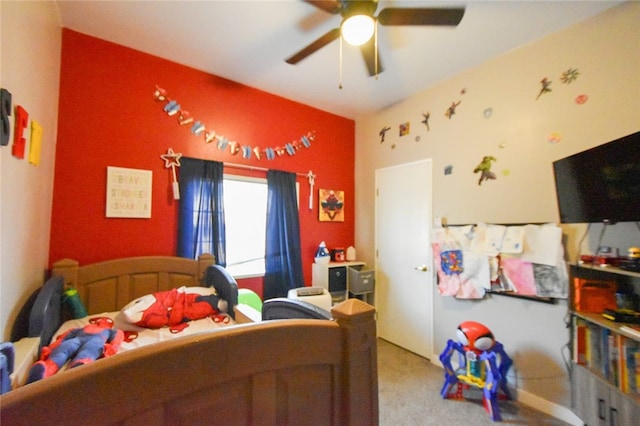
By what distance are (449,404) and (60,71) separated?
3.87 metres

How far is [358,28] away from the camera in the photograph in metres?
1.55

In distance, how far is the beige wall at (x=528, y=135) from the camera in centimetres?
175

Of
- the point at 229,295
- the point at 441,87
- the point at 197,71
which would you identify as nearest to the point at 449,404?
the point at 229,295

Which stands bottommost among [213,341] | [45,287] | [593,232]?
[45,287]

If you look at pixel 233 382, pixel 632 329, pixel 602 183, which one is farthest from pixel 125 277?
pixel 602 183

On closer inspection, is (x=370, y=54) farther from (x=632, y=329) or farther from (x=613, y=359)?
(x=613, y=359)

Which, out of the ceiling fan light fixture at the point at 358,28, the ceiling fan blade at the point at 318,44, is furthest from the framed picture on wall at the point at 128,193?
the ceiling fan light fixture at the point at 358,28

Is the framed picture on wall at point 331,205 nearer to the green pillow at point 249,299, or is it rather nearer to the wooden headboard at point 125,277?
the green pillow at point 249,299

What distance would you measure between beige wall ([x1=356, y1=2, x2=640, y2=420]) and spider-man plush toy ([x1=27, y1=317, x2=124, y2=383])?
2.62 m

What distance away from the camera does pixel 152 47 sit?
2.27 meters

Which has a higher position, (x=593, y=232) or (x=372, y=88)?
(x=372, y=88)

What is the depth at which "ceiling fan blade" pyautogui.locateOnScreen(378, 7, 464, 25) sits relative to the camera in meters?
1.49

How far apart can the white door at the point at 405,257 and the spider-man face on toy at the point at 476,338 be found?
64 cm

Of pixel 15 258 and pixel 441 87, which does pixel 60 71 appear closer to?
pixel 15 258
